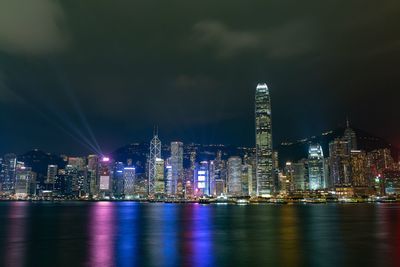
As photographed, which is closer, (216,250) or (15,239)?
(216,250)

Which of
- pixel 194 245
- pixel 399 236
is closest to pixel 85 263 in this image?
pixel 194 245

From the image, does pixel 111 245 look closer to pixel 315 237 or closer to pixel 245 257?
pixel 245 257

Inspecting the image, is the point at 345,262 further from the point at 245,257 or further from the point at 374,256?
the point at 245,257

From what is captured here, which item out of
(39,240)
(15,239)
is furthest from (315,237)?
(15,239)

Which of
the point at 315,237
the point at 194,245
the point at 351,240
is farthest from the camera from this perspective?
the point at 315,237

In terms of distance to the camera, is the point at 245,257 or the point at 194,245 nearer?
the point at 245,257

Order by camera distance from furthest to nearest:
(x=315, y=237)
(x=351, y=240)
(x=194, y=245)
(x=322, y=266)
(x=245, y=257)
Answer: (x=315, y=237)
(x=351, y=240)
(x=194, y=245)
(x=245, y=257)
(x=322, y=266)

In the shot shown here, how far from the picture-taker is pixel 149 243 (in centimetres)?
5178

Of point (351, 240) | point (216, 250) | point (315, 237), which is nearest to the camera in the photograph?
point (216, 250)

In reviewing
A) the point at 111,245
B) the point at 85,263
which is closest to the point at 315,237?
the point at 111,245

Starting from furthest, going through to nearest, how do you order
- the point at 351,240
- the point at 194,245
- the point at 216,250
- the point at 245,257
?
1. the point at 351,240
2. the point at 194,245
3. the point at 216,250
4. the point at 245,257

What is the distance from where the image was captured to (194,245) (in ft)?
160

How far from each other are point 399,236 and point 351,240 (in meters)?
9.56

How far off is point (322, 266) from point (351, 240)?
845 inches
